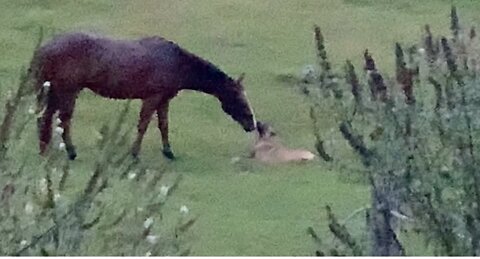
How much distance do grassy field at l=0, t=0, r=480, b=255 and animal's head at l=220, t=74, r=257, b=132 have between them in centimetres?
13

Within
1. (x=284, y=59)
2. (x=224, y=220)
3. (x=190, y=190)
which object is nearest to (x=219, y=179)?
(x=190, y=190)

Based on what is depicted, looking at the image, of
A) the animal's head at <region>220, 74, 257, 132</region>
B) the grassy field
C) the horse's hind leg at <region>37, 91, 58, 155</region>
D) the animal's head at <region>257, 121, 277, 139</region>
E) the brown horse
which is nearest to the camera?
the grassy field

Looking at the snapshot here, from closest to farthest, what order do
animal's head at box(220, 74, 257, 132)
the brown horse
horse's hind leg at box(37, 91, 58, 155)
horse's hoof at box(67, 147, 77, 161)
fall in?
1. horse's hind leg at box(37, 91, 58, 155)
2. horse's hoof at box(67, 147, 77, 161)
3. the brown horse
4. animal's head at box(220, 74, 257, 132)

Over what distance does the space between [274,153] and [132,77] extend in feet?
2.69

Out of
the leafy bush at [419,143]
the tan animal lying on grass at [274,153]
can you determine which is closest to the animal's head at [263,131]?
the tan animal lying on grass at [274,153]

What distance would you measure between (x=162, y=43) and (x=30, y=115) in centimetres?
478

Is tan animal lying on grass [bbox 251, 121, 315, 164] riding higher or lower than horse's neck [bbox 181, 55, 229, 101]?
lower

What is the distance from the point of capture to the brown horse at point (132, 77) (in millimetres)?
6641

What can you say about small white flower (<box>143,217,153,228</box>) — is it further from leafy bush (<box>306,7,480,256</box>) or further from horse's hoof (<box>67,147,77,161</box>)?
horse's hoof (<box>67,147,77,161</box>)

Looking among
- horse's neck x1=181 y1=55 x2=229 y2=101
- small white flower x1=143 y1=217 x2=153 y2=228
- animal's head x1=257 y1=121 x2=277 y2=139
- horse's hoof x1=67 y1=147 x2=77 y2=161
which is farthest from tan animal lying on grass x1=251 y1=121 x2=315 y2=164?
small white flower x1=143 y1=217 x2=153 y2=228

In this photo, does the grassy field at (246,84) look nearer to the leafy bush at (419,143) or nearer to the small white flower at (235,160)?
the small white flower at (235,160)

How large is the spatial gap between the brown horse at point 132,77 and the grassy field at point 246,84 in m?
0.18

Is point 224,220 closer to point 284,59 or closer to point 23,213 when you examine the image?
point 284,59

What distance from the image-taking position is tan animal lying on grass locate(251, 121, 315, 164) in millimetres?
6691
